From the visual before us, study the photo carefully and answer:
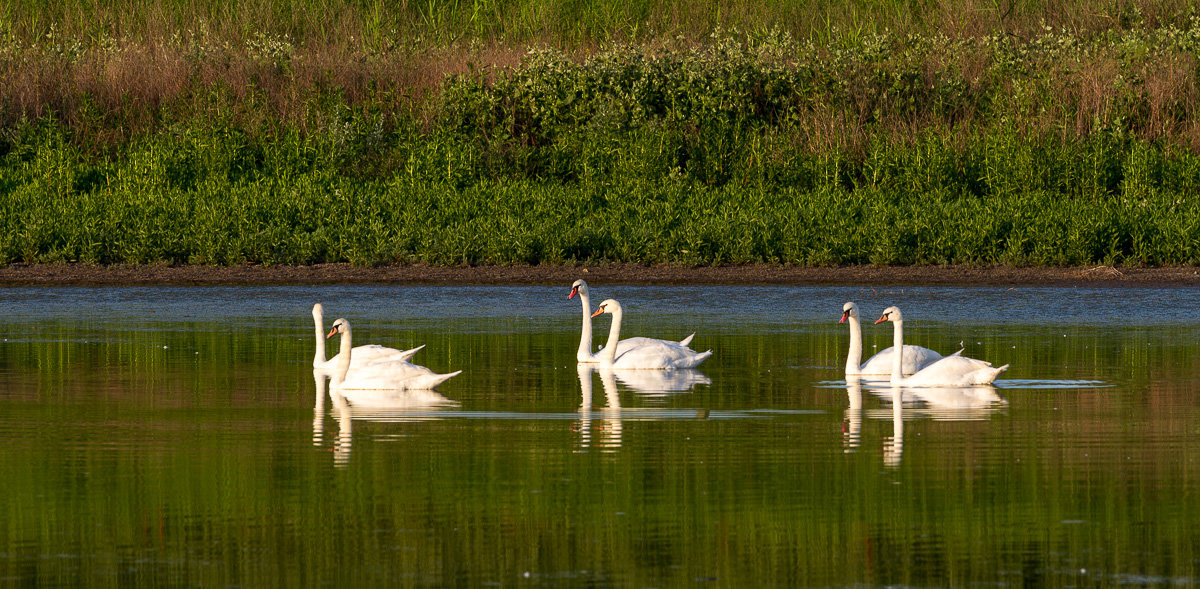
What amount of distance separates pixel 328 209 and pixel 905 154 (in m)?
7.61

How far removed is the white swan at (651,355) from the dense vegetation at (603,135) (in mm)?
7736

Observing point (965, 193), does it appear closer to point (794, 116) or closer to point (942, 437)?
point (794, 116)

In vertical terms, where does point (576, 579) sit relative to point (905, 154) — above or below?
below

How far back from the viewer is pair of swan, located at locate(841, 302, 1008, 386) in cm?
1362

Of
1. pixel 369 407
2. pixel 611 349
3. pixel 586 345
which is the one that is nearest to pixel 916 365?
pixel 611 349

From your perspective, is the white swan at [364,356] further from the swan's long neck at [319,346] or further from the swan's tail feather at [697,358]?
the swan's tail feather at [697,358]

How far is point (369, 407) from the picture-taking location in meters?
12.7

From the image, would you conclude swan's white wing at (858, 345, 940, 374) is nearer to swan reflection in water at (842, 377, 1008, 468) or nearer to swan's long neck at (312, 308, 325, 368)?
swan reflection in water at (842, 377, 1008, 468)

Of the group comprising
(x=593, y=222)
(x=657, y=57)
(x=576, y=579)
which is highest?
(x=657, y=57)

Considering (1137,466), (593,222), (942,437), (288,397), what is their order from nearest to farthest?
(1137,466) < (942,437) < (288,397) < (593,222)

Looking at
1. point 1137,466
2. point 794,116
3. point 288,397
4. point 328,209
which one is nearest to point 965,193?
point 794,116

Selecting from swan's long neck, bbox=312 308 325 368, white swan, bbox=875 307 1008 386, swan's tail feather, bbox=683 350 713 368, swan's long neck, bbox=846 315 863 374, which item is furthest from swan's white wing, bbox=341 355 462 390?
white swan, bbox=875 307 1008 386

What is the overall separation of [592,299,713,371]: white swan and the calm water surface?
0.92ft

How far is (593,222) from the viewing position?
948 inches
